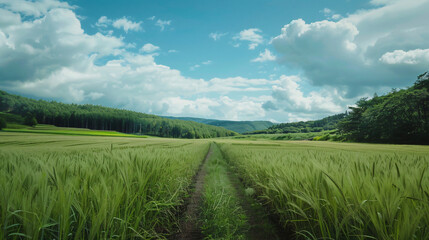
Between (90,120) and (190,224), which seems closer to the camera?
(190,224)

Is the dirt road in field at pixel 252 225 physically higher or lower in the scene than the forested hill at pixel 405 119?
lower

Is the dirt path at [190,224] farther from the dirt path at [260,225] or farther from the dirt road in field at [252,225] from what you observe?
the dirt path at [260,225]

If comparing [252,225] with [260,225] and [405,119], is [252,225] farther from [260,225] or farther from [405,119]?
[405,119]

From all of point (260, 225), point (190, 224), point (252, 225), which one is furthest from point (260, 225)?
point (190, 224)

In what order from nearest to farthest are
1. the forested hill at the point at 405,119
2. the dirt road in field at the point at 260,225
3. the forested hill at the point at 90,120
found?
the dirt road in field at the point at 260,225 < the forested hill at the point at 405,119 < the forested hill at the point at 90,120

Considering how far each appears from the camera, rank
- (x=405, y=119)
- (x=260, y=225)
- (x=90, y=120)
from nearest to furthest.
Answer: (x=260, y=225), (x=405, y=119), (x=90, y=120)

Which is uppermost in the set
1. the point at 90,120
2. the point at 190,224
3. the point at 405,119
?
the point at 405,119

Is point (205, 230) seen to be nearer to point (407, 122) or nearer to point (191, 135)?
point (407, 122)

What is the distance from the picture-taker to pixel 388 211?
1366 mm

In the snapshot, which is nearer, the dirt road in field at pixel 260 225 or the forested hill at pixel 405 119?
the dirt road in field at pixel 260 225

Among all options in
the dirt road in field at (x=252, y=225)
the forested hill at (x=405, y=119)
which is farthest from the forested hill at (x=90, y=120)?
the dirt road in field at (x=252, y=225)

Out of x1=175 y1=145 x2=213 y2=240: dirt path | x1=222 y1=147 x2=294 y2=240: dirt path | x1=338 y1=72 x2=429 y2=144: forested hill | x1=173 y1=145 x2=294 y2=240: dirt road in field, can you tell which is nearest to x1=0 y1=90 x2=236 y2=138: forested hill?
x1=338 y1=72 x2=429 y2=144: forested hill

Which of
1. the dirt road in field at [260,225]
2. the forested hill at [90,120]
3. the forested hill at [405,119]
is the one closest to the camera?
the dirt road in field at [260,225]

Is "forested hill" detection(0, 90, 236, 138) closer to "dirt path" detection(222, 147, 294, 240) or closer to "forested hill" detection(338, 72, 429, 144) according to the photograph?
"forested hill" detection(338, 72, 429, 144)
